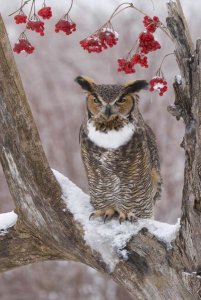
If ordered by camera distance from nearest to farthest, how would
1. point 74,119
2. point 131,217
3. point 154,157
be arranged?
point 131,217 → point 154,157 → point 74,119

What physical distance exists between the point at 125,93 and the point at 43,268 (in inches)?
113

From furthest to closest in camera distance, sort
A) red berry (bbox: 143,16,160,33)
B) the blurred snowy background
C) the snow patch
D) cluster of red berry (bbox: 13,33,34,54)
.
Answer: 1. the blurred snowy background
2. the snow patch
3. cluster of red berry (bbox: 13,33,34,54)
4. red berry (bbox: 143,16,160,33)

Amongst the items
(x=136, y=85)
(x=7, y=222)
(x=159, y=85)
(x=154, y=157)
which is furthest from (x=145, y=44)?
(x=7, y=222)

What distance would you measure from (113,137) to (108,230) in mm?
288

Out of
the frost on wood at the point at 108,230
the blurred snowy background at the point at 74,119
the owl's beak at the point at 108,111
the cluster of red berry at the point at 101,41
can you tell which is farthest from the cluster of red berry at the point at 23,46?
the blurred snowy background at the point at 74,119

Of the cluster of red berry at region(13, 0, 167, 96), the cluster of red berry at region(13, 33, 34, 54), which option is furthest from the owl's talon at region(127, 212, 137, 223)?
the cluster of red berry at region(13, 33, 34, 54)

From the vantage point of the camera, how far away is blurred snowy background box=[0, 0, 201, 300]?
14.6 ft

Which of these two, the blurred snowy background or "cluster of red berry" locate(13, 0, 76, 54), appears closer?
"cluster of red berry" locate(13, 0, 76, 54)

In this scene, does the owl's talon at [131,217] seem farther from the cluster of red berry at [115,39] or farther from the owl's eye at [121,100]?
the cluster of red berry at [115,39]

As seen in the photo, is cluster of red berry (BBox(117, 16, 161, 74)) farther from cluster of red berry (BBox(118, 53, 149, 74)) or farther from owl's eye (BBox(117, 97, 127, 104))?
owl's eye (BBox(117, 97, 127, 104))

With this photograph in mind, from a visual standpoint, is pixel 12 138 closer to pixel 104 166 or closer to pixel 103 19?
pixel 104 166

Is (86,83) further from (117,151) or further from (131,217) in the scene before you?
(131,217)

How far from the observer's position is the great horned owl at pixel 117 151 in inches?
72.7

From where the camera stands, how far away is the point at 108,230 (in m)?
1.86
